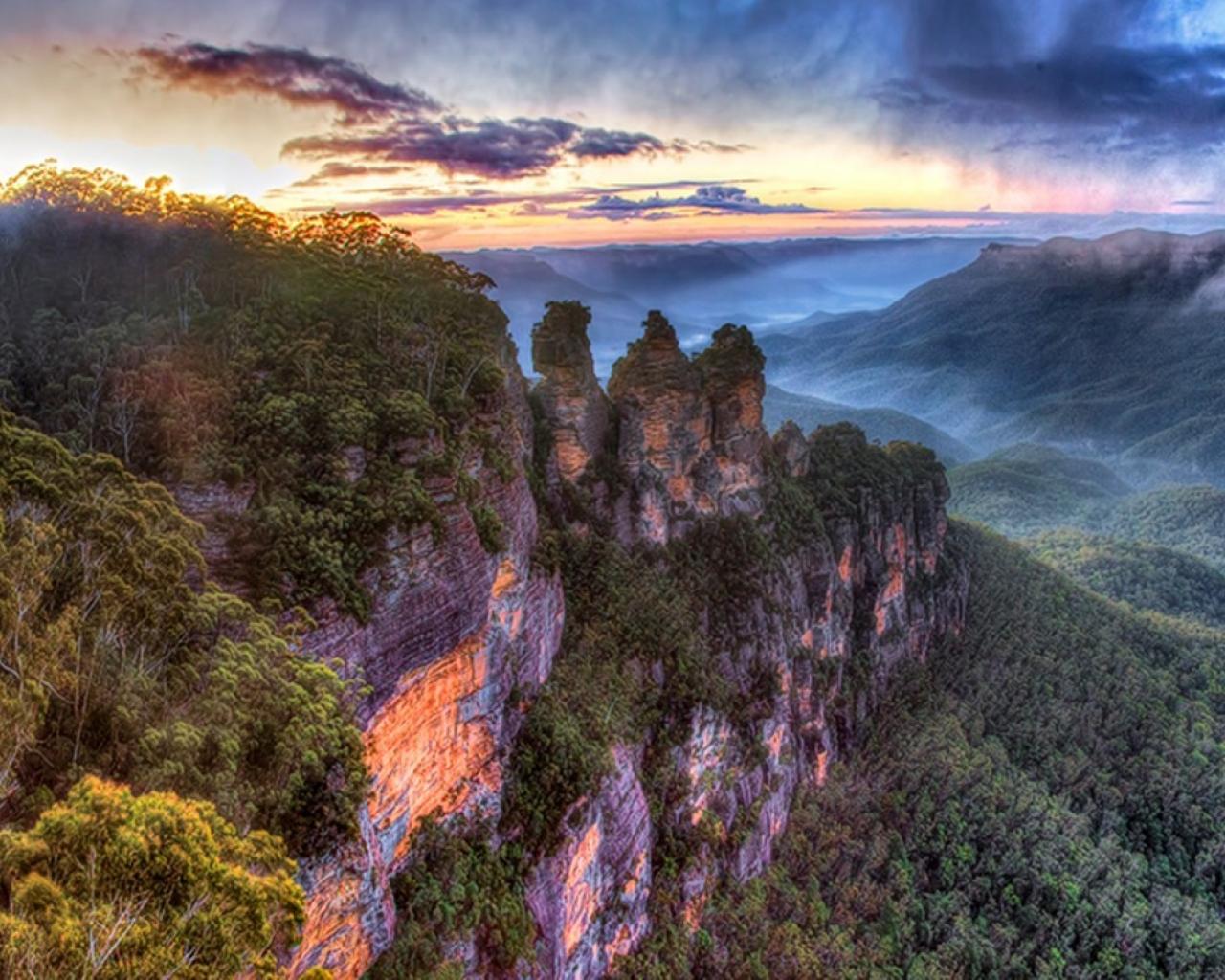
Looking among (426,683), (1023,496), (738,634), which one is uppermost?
(426,683)

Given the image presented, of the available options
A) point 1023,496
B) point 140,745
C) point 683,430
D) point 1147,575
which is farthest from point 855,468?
point 1023,496

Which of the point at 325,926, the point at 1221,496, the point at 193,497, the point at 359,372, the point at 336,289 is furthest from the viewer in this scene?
the point at 1221,496

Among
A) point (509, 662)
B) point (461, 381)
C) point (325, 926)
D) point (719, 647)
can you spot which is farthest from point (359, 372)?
point (719, 647)

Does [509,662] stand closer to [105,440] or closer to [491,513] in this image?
[491,513]

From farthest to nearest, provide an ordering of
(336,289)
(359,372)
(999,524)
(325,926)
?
(999,524)
(336,289)
(359,372)
(325,926)

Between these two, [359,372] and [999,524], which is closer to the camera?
[359,372]

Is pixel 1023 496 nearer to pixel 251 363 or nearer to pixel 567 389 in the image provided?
pixel 567 389

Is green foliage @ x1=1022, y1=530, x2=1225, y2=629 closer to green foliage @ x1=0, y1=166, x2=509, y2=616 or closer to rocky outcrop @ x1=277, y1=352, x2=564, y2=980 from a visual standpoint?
rocky outcrop @ x1=277, y1=352, x2=564, y2=980
